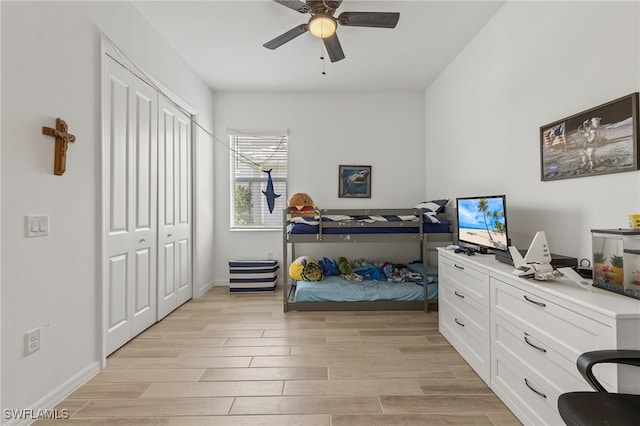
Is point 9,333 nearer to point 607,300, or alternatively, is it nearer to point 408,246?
point 607,300

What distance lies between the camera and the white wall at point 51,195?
145cm

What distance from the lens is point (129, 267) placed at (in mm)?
2441

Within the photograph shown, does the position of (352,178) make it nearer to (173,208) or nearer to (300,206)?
(300,206)

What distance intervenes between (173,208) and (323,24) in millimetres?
2348

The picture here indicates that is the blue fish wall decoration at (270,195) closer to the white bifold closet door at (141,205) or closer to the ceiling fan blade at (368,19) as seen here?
the white bifold closet door at (141,205)

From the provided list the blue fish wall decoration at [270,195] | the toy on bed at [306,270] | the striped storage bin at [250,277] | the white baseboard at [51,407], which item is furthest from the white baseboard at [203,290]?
the white baseboard at [51,407]

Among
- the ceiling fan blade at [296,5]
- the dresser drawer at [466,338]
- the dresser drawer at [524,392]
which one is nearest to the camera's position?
the dresser drawer at [524,392]

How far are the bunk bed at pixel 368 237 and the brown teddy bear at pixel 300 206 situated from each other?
143 mm

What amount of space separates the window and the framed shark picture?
0.83 meters

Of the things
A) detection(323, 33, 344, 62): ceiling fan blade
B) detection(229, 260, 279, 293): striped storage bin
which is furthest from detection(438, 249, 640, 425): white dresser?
detection(229, 260, 279, 293): striped storage bin

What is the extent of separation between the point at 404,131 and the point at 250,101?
2304 millimetres

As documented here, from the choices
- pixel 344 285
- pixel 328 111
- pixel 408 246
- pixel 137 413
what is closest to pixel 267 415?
pixel 137 413

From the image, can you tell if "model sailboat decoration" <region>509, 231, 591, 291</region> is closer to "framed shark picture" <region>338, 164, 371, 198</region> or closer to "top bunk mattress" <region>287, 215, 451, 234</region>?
"top bunk mattress" <region>287, 215, 451, 234</region>

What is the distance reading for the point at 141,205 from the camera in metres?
2.61
